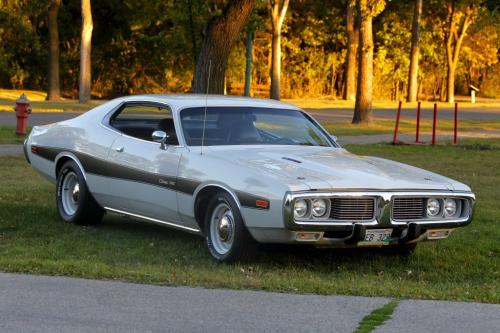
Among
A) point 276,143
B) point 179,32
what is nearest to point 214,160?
point 276,143

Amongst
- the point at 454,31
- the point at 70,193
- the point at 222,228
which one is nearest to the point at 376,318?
the point at 222,228

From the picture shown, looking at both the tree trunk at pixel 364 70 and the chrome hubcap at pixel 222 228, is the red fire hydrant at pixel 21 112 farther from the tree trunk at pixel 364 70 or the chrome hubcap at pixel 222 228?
the chrome hubcap at pixel 222 228

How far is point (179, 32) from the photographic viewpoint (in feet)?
142

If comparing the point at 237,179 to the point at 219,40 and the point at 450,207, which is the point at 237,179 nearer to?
the point at 450,207

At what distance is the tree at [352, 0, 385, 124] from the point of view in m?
27.4

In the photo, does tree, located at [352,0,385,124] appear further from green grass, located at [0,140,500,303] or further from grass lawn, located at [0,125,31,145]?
green grass, located at [0,140,500,303]

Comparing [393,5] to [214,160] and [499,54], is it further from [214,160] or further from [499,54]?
[214,160]

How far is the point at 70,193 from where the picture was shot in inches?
409

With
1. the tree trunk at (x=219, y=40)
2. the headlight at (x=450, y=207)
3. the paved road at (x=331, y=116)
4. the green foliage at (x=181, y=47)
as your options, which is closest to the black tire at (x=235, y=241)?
the headlight at (x=450, y=207)

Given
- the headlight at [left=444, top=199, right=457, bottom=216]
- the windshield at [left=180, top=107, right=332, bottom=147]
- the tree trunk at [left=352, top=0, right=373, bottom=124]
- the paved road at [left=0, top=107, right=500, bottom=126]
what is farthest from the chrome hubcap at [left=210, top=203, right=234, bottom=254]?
the tree trunk at [left=352, top=0, right=373, bottom=124]

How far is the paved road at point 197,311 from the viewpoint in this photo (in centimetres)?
596

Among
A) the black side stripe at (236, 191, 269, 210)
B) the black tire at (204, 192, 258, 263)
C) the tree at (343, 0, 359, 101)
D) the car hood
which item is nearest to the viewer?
the black side stripe at (236, 191, 269, 210)

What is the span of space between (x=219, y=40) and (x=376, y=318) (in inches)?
534

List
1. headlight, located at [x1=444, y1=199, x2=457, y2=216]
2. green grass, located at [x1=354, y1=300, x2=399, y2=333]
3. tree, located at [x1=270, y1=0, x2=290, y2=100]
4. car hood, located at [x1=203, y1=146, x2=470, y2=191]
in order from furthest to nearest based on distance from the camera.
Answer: tree, located at [x1=270, y1=0, x2=290, y2=100] < headlight, located at [x1=444, y1=199, x2=457, y2=216] < car hood, located at [x1=203, y1=146, x2=470, y2=191] < green grass, located at [x1=354, y1=300, x2=399, y2=333]
